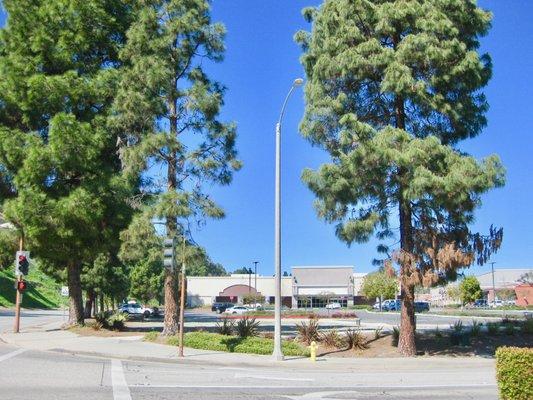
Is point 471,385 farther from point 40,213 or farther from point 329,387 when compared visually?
point 40,213

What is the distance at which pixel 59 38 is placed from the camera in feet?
89.9

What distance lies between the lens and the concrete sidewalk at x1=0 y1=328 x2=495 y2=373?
59.6 feet

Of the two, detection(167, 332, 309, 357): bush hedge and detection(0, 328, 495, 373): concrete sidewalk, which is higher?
detection(167, 332, 309, 357): bush hedge

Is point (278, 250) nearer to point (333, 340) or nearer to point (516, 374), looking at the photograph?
point (333, 340)

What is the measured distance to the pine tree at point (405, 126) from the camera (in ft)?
62.9

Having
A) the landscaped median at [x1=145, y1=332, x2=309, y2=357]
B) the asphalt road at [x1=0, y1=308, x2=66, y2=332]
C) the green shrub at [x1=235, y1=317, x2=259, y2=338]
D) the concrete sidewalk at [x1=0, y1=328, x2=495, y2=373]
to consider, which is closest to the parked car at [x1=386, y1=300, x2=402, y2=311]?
the asphalt road at [x1=0, y1=308, x2=66, y2=332]

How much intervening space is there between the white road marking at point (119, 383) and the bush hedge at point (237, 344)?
460 centimetres

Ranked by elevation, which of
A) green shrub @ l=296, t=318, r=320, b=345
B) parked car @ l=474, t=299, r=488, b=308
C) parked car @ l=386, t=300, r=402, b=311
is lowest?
parked car @ l=474, t=299, r=488, b=308

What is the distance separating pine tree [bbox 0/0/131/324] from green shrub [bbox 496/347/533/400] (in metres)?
19.4

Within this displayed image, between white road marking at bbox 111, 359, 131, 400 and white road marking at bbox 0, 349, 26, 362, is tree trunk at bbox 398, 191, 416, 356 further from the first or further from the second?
white road marking at bbox 0, 349, 26, 362

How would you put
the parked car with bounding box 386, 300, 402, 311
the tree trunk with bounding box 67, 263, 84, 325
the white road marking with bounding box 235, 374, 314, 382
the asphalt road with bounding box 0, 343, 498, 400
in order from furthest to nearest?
the parked car with bounding box 386, 300, 402, 311 < the tree trunk with bounding box 67, 263, 84, 325 < the white road marking with bounding box 235, 374, 314, 382 < the asphalt road with bounding box 0, 343, 498, 400

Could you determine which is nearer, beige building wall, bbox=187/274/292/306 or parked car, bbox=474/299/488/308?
parked car, bbox=474/299/488/308

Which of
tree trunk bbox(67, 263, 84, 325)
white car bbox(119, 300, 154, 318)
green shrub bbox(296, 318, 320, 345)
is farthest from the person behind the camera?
white car bbox(119, 300, 154, 318)

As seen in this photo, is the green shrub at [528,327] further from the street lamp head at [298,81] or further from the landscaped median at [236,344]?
the street lamp head at [298,81]
